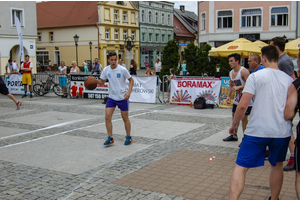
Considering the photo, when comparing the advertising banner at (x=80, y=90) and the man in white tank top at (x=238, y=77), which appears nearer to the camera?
the man in white tank top at (x=238, y=77)

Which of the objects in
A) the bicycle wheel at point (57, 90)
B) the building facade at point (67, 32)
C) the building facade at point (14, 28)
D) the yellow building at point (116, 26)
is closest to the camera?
the bicycle wheel at point (57, 90)

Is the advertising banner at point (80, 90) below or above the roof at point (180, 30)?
below

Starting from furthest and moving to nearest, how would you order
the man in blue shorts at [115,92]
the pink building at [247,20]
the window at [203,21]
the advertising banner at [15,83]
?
the window at [203,21] → the pink building at [247,20] → the advertising banner at [15,83] → the man in blue shorts at [115,92]

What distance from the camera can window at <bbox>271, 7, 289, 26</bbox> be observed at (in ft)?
115

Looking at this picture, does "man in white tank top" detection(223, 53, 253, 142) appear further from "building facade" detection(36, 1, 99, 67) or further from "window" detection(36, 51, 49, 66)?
"window" detection(36, 51, 49, 66)

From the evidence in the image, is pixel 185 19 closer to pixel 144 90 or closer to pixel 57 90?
pixel 57 90

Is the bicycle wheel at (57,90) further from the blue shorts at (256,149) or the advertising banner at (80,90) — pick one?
the blue shorts at (256,149)

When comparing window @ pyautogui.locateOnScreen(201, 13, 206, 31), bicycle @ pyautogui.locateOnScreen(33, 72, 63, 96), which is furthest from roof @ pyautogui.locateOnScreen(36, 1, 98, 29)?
bicycle @ pyautogui.locateOnScreen(33, 72, 63, 96)

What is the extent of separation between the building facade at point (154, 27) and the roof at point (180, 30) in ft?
7.73

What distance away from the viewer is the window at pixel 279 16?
35125 millimetres

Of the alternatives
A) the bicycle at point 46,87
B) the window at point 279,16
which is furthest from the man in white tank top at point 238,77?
the window at point 279,16

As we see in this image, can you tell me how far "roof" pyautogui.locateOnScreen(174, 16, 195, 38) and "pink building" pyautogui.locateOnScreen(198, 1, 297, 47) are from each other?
31595 millimetres

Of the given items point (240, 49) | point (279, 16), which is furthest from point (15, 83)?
point (279, 16)

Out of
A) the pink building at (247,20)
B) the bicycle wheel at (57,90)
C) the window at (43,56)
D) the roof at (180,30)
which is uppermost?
the roof at (180,30)
